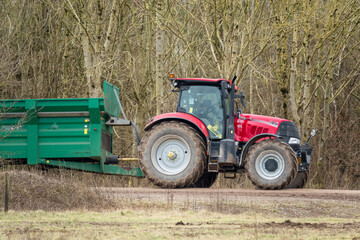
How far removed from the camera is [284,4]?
60.1 ft

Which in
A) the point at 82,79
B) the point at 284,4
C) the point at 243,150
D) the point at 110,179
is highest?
the point at 284,4

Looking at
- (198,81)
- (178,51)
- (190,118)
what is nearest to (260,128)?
(190,118)

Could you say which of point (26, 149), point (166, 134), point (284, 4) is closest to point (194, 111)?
point (166, 134)

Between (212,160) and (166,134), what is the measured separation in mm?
1143

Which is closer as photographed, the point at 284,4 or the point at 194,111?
the point at 194,111

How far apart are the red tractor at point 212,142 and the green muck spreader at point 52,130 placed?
3.94ft

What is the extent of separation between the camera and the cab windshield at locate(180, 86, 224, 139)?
556 inches

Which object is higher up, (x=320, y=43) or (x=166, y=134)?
(x=320, y=43)

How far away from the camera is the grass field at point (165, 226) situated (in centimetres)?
842

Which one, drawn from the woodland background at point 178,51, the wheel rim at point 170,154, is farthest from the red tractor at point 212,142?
the woodland background at point 178,51

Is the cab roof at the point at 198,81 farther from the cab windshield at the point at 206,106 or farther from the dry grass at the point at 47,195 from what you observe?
the dry grass at the point at 47,195

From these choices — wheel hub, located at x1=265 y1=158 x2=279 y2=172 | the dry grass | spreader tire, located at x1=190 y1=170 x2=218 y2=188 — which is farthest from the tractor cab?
the dry grass

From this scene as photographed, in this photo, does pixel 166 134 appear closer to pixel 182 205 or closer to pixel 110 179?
pixel 182 205

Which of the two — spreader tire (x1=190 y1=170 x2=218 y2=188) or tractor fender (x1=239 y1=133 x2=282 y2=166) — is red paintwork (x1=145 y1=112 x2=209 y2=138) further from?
spreader tire (x1=190 y1=170 x2=218 y2=188)
